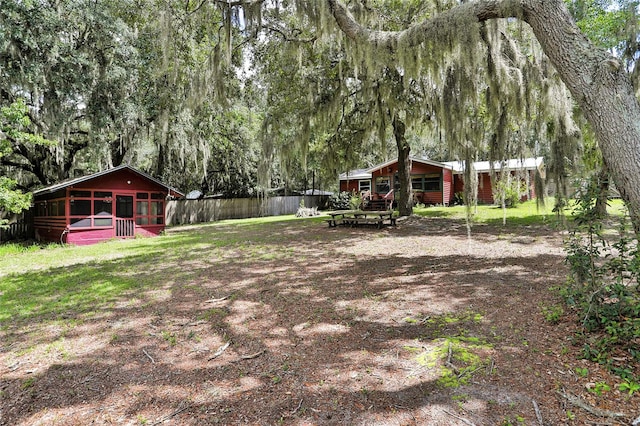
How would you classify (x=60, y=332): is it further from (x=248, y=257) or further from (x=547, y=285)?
(x=547, y=285)

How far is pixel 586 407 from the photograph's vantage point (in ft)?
7.11

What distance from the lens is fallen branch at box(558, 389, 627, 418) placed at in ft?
6.87

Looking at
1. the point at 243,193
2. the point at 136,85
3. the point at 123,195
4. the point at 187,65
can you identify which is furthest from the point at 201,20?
the point at 243,193

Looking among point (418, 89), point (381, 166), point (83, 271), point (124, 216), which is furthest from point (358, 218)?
point (381, 166)

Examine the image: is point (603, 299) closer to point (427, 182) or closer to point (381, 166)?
point (381, 166)

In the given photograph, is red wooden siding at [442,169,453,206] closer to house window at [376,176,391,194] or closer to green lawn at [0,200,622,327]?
house window at [376,176,391,194]

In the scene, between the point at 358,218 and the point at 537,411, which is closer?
the point at 537,411

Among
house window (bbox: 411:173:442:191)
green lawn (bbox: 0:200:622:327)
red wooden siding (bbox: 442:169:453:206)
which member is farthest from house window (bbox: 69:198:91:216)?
red wooden siding (bbox: 442:169:453:206)

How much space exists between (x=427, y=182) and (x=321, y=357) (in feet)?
66.8

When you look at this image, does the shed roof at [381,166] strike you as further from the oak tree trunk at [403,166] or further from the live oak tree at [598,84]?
the live oak tree at [598,84]

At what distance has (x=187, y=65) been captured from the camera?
12211 mm

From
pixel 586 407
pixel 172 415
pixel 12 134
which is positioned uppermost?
pixel 12 134

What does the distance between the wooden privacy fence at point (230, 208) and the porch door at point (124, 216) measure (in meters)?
5.97

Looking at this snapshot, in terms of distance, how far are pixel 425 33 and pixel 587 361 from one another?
4.12 meters
